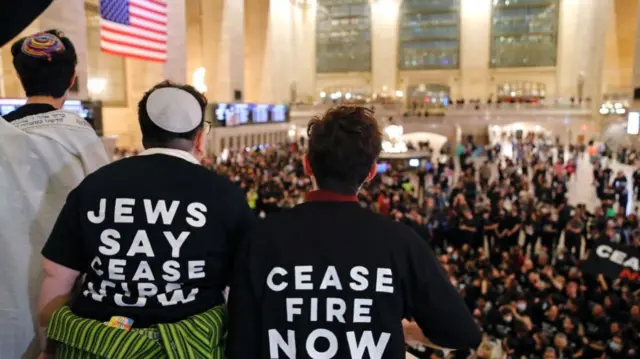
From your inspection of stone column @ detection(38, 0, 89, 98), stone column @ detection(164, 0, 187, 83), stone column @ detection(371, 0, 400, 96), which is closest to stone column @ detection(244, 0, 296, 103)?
stone column @ detection(371, 0, 400, 96)

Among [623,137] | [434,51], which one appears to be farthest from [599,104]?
[434,51]

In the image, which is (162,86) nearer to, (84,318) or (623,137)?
(84,318)

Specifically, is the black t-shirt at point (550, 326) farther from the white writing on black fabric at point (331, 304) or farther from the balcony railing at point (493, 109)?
the balcony railing at point (493, 109)

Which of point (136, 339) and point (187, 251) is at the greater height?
point (187, 251)

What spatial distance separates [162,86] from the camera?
185cm

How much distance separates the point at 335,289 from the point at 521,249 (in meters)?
10.2

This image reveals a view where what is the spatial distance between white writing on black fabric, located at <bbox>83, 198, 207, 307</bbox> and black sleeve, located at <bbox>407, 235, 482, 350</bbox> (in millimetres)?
683

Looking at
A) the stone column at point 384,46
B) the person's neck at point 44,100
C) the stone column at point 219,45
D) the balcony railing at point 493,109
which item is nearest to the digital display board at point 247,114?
the stone column at point 219,45

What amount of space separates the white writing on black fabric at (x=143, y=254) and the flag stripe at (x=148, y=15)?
16.2m

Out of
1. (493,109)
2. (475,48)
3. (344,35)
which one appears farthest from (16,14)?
(344,35)

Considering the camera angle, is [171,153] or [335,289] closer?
[335,289]

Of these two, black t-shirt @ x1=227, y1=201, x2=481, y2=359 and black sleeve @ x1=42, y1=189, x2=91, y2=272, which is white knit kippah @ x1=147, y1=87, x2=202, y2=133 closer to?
black sleeve @ x1=42, y1=189, x2=91, y2=272

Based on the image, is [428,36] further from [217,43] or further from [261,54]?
[217,43]

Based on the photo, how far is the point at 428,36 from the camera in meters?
48.3
